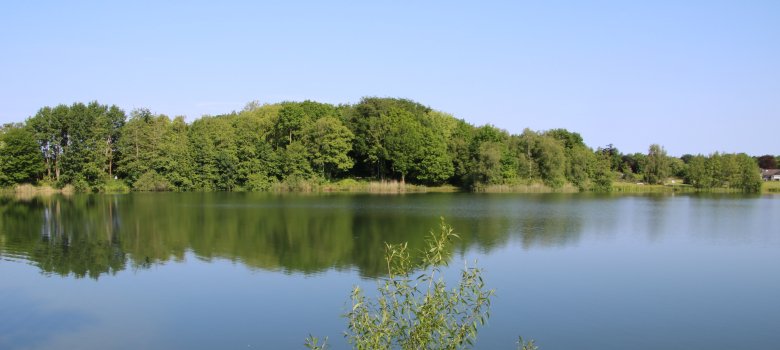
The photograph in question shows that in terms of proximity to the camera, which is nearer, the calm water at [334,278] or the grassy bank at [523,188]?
the calm water at [334,278]

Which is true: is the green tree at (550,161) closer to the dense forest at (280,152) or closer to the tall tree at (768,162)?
the dense forest at (280,152)

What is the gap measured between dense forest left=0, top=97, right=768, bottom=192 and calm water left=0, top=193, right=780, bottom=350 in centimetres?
2718

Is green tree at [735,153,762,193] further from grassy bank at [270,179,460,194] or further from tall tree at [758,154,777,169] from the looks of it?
tall tree at [758,154,777,169]

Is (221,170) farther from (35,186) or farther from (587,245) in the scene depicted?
(587,245)

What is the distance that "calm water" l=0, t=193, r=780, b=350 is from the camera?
32.7ft

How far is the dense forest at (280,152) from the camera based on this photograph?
53.5m

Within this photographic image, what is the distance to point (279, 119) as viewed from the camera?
60094 millimetres

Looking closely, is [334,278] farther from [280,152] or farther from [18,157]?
[18,157]

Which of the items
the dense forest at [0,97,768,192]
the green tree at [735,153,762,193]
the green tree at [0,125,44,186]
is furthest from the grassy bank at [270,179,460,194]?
the green tree at [735,153,762,193]

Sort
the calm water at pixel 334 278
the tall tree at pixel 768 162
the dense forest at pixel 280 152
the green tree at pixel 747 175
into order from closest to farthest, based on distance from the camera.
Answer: the calm water at pixel 334 278, the dense forest at pixel 280 152, the green tree at pixel 747 175, the tall tree at pixel 768 162

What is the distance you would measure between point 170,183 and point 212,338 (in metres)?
49.7

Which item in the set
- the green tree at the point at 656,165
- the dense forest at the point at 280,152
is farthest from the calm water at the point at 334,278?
the green tree at the point at 656,165

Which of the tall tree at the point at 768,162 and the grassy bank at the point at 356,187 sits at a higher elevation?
the tall tree at the point at 768,162

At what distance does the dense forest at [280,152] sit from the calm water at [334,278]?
27.2 meters
